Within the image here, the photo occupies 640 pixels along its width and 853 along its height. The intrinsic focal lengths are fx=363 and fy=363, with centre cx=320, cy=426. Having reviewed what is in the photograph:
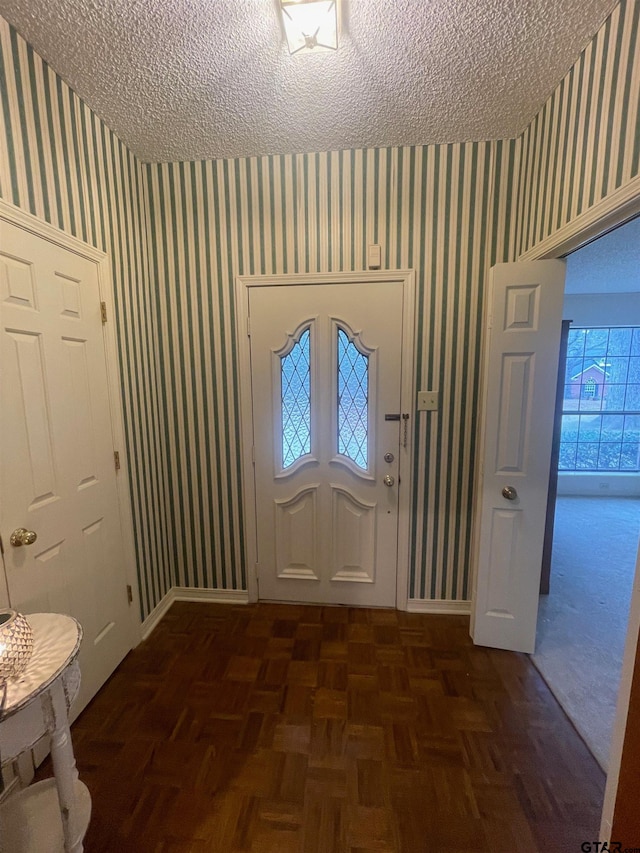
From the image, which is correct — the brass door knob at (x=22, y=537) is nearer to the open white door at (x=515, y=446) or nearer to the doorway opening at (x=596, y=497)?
the open white door at (x=515, y=446)

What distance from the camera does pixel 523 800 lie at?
130cm

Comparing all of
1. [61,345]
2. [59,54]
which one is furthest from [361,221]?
[61,345]

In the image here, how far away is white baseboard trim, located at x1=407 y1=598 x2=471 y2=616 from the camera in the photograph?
2340mm

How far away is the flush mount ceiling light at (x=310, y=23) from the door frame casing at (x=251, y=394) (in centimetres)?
94

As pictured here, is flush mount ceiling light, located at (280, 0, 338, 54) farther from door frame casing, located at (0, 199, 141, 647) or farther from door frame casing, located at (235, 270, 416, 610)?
door frame casing, located at (0, 199, 141, 647)

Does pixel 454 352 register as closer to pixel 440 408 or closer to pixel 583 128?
pixel 440 408

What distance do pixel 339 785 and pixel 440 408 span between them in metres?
1.79

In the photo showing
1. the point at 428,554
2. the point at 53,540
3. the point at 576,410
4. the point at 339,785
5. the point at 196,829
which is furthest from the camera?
the point at 576,410

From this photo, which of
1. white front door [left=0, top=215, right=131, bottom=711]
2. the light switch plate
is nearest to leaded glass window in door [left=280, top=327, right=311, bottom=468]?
the light switch plate

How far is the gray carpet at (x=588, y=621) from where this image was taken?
168 cm

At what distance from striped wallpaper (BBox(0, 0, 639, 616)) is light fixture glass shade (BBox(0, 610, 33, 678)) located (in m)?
1.16

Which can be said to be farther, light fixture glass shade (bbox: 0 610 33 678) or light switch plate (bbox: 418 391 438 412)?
light switch plate (bbox: 418 391 438 412)

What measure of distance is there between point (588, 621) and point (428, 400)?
1708mm

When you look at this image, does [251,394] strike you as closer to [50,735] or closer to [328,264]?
[328,264]
